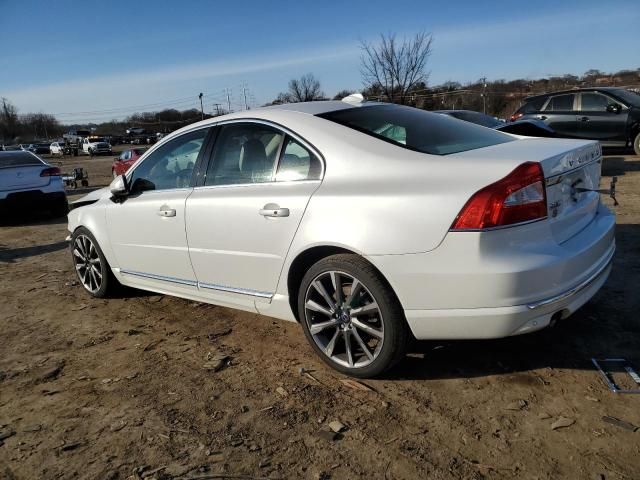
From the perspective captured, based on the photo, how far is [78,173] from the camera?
1848 centimetres

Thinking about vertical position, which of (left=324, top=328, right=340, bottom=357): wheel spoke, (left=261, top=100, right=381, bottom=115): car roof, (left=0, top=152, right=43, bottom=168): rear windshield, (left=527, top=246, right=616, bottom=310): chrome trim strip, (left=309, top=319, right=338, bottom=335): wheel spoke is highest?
(left=261, top=100, right=381, bottom=115): car roof

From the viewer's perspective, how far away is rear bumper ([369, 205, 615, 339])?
2.43m

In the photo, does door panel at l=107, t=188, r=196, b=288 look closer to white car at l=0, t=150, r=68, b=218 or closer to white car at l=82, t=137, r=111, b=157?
white car at l=0, t=150, r=68, b=218

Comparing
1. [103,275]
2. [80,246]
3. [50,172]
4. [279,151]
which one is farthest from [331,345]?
[50,172]

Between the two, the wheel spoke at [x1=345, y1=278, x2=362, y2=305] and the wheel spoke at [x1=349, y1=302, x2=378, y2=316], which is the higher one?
the wheel spoke at [x1=345, y1=278, x2=362, y2=305]

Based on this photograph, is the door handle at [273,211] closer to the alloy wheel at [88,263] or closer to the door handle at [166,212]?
the door handle at [166,212]

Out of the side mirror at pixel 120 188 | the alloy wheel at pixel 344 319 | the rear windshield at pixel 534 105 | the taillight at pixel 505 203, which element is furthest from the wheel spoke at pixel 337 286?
the rear windshield at pixel 534 105

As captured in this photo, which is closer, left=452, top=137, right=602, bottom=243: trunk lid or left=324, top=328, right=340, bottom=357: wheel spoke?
left=452, top=137, right=602, bottom=243: trunk lid

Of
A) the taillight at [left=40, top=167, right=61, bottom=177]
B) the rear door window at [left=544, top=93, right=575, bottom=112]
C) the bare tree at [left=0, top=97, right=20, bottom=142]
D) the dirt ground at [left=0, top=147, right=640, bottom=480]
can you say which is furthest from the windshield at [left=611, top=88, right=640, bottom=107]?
the bare tree at [left=0, top=97, right=20, bottom=142]

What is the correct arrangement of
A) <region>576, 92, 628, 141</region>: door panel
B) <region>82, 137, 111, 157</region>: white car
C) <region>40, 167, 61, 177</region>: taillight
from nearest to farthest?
<region>40, 167, 61, 177</region>: taillight, <region>576, 92, 628, 141</region>: door panel, <region>82, 137, 111, 157</region>: white car

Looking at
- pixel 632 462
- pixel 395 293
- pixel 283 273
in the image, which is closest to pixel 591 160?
pixel 395 293

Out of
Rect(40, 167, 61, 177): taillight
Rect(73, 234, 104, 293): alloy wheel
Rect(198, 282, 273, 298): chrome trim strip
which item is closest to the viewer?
Rect(198, 282, 273, 298): chrome trim strip

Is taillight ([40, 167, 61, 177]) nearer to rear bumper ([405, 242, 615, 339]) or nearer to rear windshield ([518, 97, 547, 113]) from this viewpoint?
rear bumper ([405, 242, 615, 339])

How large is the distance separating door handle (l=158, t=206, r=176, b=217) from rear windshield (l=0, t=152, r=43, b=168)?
25.7 ft
